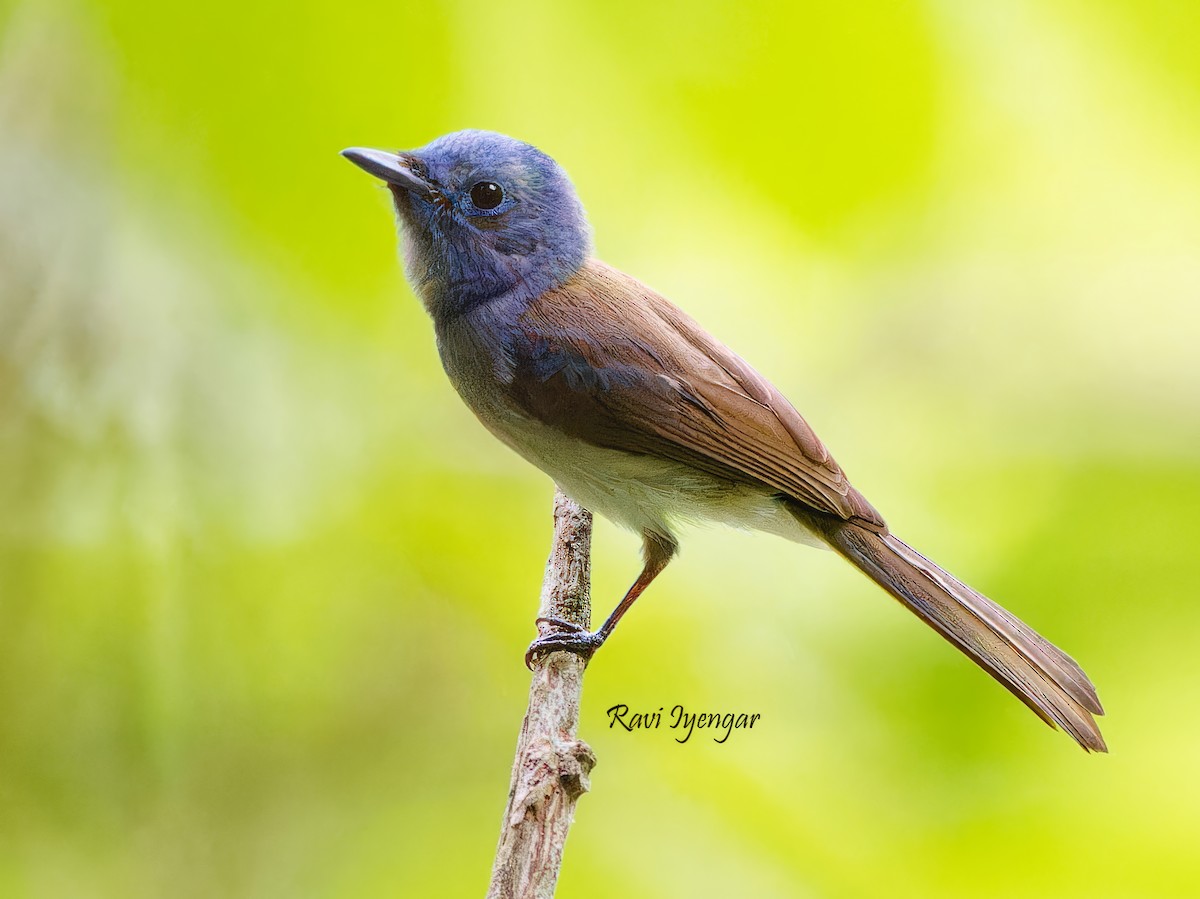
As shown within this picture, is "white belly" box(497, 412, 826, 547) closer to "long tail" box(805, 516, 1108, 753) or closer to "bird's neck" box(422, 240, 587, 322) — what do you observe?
"long tail" box(805, 516, 1108, 753)

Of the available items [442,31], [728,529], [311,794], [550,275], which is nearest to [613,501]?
[728,529]

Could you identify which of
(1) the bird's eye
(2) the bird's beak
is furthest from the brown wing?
(2) the bird's beak

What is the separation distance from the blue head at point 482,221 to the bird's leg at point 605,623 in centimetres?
59

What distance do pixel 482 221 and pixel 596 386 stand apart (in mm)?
396

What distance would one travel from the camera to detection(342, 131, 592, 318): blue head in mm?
2100

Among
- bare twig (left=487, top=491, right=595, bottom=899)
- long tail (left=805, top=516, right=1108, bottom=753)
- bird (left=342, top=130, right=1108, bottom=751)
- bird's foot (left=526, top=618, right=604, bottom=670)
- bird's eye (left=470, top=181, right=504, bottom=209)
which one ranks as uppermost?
bird's eye (left=470, top=181, right=504, bottom=209)

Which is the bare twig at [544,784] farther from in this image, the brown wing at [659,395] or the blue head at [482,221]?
the blue head at [482,221]

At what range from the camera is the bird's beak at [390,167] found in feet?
6.40

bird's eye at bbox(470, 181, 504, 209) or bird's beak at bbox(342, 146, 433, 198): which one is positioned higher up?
bird's eye at bbox(470, 181, 504, 209)

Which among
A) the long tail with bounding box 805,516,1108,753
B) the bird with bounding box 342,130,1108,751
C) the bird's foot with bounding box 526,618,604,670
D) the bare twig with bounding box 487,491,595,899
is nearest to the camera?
the bare twig with bounding box 487,491,595,899

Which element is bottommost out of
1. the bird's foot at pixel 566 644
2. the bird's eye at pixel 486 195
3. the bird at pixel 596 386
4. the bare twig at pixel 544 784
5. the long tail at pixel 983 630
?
the bare twig at pixel 544 784

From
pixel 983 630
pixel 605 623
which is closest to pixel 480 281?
pixel 605 623

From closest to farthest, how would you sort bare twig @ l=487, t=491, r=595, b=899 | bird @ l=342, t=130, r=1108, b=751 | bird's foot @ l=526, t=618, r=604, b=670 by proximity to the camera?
bare twig @ l=487, t=491, r=595, b=899, bird @ l=342, t=130, r=1108, b=751, bird's foot @ l=526, t=618, r=604, b=670

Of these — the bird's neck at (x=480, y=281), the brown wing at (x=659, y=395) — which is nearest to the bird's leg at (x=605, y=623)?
the brown wing at (x=659, y=395)
